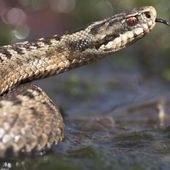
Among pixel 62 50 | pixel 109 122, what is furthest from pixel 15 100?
pixel 109 122

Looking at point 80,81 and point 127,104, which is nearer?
point 127,104

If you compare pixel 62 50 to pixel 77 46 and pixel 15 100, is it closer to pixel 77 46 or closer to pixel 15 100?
pixel 77 46

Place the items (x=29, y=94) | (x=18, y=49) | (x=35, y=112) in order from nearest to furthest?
1. (x=35, y=112)
2. (x=29, y=94)
3. (x=18, y=49)

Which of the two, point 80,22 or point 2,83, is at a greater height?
point 80,22

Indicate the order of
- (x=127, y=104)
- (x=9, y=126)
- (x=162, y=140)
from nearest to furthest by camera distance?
(x=9, y=126) < (x=162, y=140) < (x=127, y=104)

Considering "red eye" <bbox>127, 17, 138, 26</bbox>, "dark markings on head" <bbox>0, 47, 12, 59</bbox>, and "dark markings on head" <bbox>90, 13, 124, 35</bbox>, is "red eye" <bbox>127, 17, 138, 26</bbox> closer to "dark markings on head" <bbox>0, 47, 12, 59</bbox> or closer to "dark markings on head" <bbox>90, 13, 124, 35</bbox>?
"dark markings on head" <bbox>90, 13, 124, 35</bbox>

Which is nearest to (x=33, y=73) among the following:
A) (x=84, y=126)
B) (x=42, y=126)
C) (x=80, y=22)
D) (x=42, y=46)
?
(x=42, y=46)

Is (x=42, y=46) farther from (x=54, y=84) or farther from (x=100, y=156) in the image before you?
(x=54, y=84)
